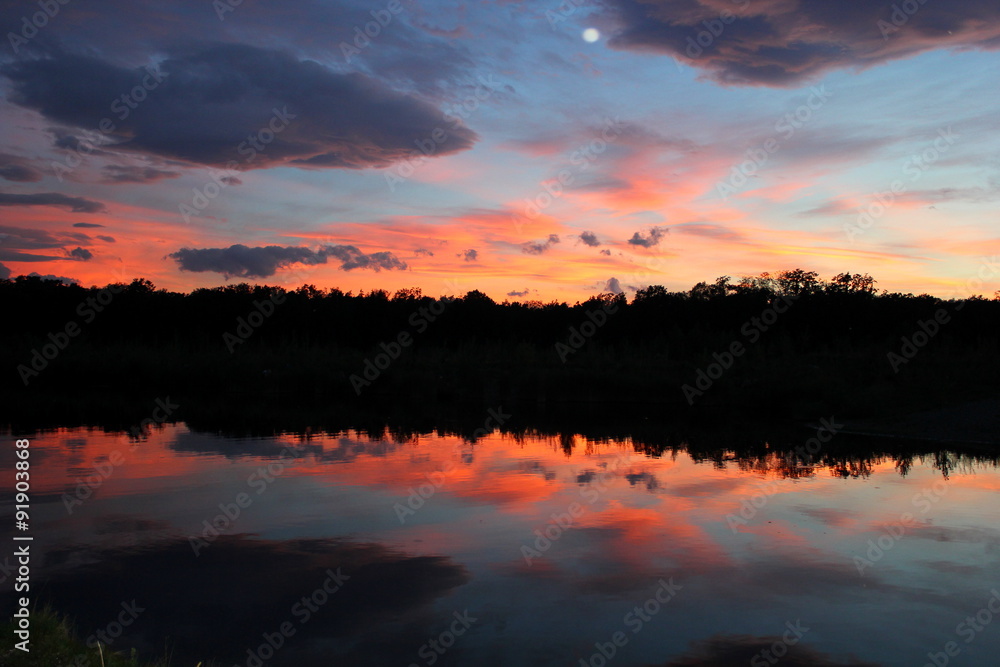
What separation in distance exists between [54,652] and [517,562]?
4.06 metres

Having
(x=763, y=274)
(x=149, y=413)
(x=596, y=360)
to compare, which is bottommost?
(x=149, y=413)

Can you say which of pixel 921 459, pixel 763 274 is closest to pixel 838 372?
pixel 921 459

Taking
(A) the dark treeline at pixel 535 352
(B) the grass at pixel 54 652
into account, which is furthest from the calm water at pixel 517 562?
(A) the dark treeline at pixel 535 352

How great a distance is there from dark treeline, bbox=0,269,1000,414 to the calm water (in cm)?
1394

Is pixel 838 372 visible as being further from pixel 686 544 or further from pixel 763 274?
pixel 763 274

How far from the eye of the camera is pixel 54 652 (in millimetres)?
4270

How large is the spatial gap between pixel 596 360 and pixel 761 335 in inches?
714

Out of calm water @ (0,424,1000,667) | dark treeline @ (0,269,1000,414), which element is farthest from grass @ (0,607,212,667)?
dark treeline @ (0,269,1000,414)

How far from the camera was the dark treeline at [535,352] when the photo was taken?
26688 mm

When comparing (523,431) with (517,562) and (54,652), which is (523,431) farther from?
(54,652)

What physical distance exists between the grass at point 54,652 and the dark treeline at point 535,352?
2098 cm

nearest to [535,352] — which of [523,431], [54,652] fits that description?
[523,431]

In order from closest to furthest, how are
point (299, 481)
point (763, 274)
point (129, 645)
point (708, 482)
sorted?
point (129, 645) < point (299, 481) < point (708, 482) < point (763, 274)

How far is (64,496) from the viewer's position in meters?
9.78
